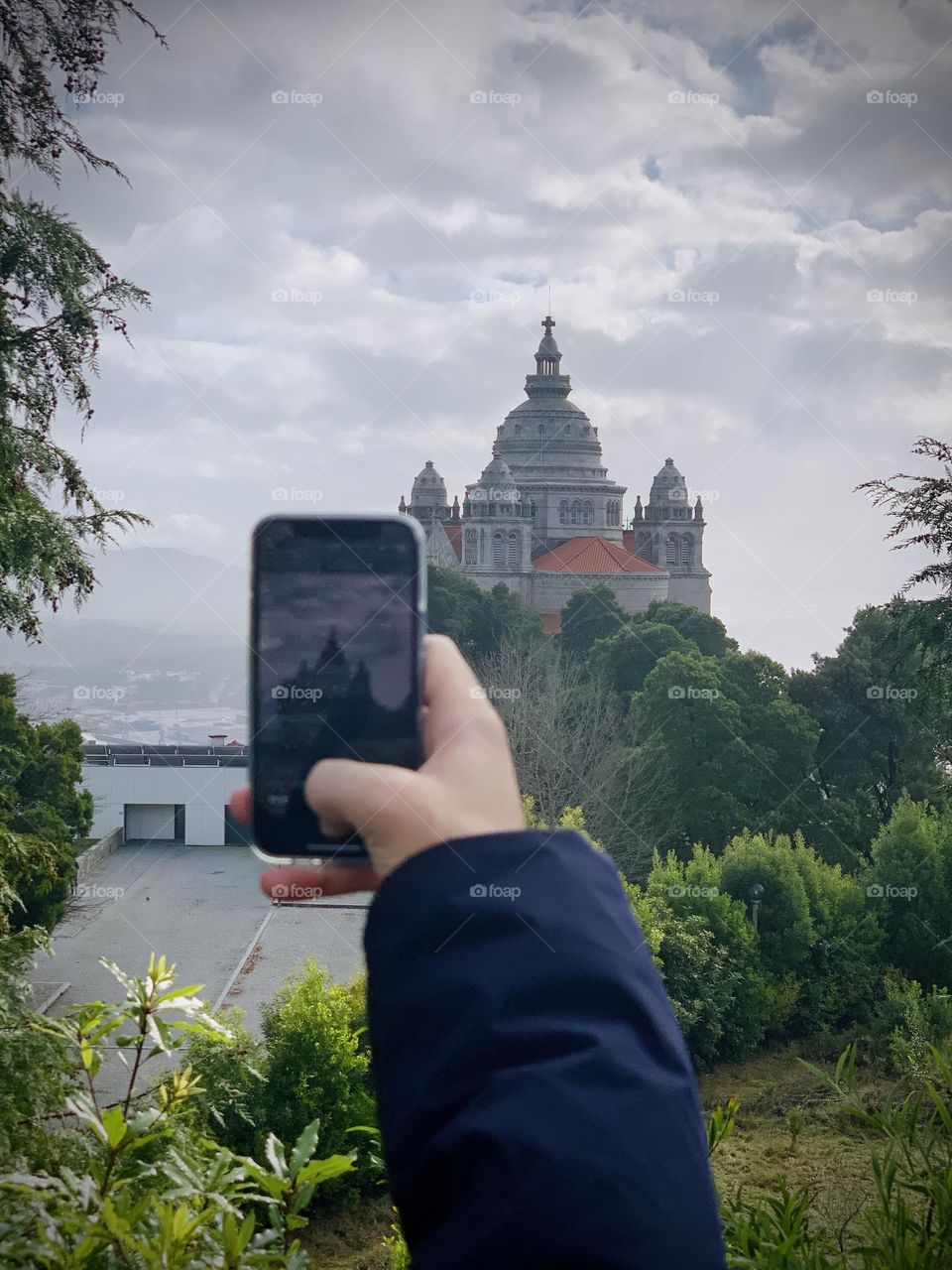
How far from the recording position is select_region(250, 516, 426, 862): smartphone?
4.02ft

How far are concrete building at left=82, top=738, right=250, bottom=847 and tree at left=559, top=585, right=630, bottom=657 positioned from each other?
10706 millimetres

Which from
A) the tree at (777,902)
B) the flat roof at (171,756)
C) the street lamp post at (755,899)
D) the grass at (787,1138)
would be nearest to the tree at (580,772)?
the tree at (777,902)

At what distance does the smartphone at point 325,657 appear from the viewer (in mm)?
1226

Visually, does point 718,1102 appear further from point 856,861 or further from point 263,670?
point 263,670

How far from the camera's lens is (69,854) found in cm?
1331

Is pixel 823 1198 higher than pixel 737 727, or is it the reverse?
pixel 737 727

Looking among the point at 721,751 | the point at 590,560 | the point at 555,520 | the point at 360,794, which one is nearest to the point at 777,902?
the point at 721,751

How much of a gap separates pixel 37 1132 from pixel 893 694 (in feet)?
59.2

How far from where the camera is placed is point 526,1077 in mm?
775

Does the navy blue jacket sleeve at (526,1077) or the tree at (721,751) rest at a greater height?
the navy blue jacket sleeve at (526,1077)

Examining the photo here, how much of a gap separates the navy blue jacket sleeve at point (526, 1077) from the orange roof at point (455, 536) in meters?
40.1

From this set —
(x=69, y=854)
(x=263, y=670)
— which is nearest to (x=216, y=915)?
(x=69, y=854)

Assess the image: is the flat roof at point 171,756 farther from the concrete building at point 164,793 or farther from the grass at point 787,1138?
the grass at point 787,1138

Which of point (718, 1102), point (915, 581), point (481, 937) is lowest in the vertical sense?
point (718, 1102)
